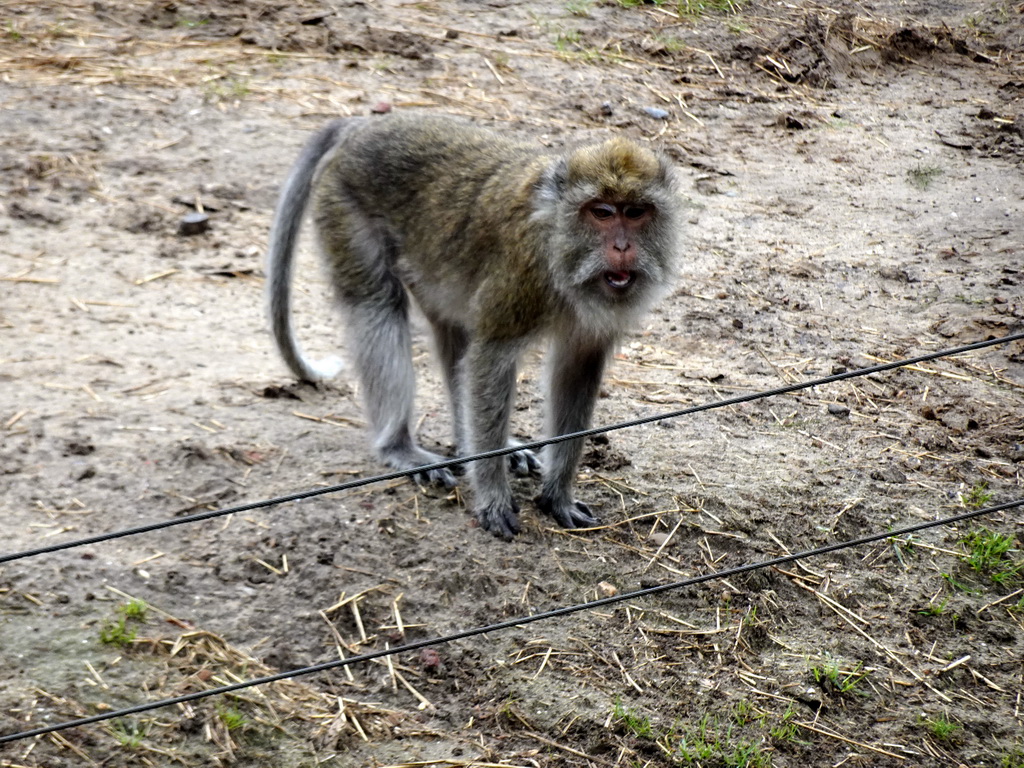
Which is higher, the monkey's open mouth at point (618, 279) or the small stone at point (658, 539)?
the monkey's open mouth at point (618, 279)

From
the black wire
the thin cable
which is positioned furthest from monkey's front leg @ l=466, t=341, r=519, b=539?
the black wire

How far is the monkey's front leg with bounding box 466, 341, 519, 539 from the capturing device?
521 centimetres

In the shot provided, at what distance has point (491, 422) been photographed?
5270 mm

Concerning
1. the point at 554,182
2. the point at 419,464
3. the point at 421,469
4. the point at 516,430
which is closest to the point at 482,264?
the point at 554,182

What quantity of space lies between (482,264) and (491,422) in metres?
0.74

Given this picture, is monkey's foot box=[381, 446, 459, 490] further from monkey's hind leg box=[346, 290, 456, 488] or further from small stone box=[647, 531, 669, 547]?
small stone box=[647, 531, 669, 547]

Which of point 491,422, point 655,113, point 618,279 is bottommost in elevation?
point 655,113

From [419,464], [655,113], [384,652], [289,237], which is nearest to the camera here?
[384,652]

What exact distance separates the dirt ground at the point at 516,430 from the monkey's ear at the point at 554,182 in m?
1.60

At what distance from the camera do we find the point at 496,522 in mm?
5414

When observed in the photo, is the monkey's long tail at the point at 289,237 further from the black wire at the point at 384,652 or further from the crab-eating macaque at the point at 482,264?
the black wire at the point at 384,652

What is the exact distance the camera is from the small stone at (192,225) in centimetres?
784

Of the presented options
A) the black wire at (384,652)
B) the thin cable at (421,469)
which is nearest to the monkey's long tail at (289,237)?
the thin cable at (421,469)

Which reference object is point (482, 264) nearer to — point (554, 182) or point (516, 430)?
point (554, 182)
